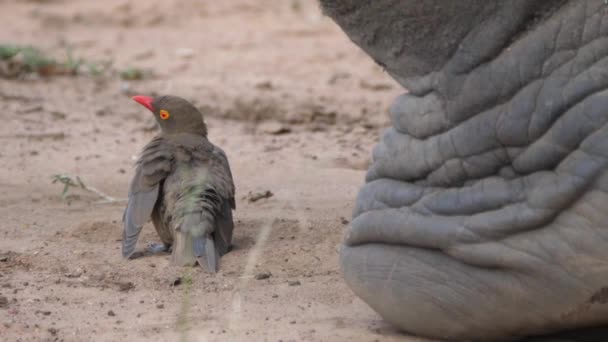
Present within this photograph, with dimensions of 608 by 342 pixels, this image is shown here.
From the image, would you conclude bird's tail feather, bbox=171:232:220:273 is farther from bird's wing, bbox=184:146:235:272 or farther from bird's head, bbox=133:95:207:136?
bird's head, bbox=133:95:207:136

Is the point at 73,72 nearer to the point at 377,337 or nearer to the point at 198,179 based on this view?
the point at 198,179

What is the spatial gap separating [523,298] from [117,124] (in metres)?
4.99

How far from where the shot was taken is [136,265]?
5.10 meters

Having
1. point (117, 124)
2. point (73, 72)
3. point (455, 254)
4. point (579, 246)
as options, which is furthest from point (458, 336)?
point (73, 72)

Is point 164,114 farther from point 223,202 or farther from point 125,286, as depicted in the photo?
point 125,286

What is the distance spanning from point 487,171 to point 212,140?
4.16 metres

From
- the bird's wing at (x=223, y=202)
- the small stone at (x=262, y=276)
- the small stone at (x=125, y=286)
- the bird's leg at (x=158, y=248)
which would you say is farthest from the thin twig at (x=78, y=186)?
the small stone at (x=262, y=276)

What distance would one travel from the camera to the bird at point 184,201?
5215 mm

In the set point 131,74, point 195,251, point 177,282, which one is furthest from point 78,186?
point 131,74

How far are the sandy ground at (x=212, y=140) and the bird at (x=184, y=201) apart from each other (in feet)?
0.38

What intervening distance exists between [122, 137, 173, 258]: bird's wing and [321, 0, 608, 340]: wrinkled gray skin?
5.50 ft

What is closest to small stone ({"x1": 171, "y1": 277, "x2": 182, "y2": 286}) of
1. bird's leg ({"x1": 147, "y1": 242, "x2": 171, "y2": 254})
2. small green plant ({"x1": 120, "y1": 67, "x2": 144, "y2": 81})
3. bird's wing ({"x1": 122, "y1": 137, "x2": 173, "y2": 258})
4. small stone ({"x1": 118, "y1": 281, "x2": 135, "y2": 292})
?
small stone ({"x1": 118, "y1": 281, "x2": 135, "y2": 292})

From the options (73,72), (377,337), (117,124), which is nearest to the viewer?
(377,337)

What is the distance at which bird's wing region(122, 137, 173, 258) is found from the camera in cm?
526
